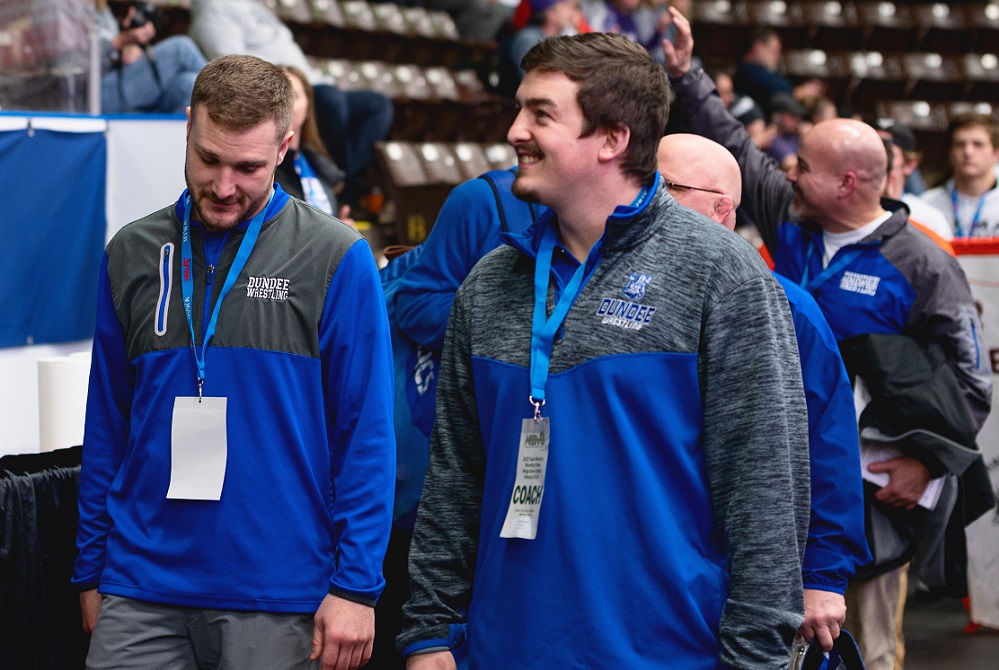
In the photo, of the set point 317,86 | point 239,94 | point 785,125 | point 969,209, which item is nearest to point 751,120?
point 785,125

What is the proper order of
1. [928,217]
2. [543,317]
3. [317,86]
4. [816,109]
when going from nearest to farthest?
[543,317], [928,217], [317,86], [816,109]

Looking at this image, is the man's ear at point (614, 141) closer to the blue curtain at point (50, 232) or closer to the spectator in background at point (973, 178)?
the blue curtain at point (50, 232)

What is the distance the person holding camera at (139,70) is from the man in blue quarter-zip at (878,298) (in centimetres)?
339

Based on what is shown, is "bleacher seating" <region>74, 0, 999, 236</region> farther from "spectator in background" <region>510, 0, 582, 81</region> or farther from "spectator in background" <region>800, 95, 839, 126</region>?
"spectator in background" <region>800, 95, 839, 126</region>

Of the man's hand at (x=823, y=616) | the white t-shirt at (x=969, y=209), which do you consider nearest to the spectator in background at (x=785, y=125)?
the white t-shirt at (x=969, y=209)

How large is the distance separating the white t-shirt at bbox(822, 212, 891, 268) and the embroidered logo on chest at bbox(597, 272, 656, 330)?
67.6 inches

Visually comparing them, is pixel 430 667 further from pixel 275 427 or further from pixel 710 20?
pixel 710 20

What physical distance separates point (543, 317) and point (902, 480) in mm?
1745

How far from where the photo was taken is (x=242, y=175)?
205cm

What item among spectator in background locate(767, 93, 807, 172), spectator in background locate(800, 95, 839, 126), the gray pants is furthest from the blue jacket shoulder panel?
spectator in background locate(800, 95, 839, 126)

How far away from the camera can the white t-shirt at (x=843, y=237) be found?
3.25 m

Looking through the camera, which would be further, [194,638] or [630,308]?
[194,638]

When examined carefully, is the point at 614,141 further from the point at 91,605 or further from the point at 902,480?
the point at 902,480

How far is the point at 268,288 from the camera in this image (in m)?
2.08
